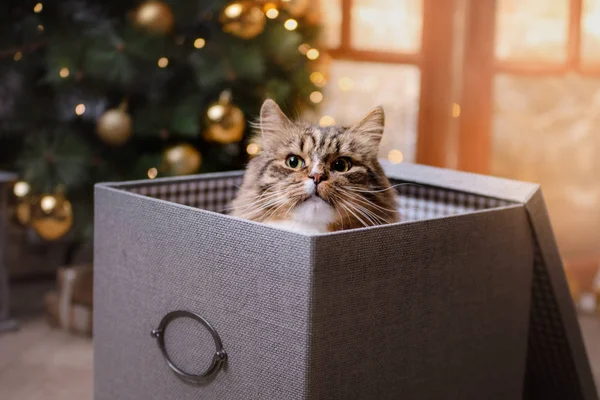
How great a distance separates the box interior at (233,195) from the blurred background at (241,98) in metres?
0.57

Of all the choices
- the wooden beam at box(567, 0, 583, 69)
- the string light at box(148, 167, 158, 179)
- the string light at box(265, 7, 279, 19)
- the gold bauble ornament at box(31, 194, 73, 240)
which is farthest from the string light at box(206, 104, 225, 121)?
the wooden beam at box(567, 0, 583, 69)

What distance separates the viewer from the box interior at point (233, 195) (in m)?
1.34

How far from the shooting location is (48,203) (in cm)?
210

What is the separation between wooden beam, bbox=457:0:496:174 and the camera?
2.46 metres

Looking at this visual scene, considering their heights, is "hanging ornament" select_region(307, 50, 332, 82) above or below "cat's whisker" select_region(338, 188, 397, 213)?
above

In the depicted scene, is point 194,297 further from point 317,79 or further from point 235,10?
point 317,79

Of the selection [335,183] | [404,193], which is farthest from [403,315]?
[404,193]

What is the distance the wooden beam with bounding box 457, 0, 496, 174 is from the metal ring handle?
174 cm

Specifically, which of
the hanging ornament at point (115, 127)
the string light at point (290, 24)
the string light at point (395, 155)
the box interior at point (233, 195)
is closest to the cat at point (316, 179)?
the box interior at point (233, 195)

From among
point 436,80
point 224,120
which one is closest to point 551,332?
point 224,120

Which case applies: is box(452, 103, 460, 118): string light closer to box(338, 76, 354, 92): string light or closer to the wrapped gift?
box(338, 76, 354, 92): string light

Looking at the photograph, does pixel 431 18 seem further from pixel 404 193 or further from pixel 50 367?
pixel 50 367

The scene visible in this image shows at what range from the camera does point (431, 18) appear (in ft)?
8.63

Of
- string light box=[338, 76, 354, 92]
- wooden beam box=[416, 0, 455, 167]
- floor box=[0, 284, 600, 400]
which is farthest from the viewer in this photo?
string light box=[338, 76, 354, 92]
